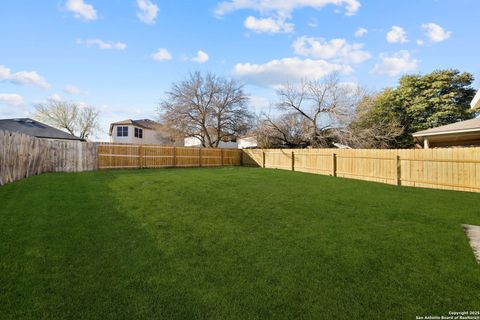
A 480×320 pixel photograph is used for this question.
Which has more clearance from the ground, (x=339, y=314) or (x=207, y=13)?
(x=207, y=13)

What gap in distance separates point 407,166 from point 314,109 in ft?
35.8

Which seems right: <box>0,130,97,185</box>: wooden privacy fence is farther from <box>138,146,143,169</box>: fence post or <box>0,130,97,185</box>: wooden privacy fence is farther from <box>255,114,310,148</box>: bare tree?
<box>255,114,310,148</box>: bare tree

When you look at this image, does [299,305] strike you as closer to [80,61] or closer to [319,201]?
[319,201]

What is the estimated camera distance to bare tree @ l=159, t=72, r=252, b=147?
24.7 m

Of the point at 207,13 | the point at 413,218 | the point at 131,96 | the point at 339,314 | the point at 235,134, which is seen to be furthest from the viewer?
the point at 235,134

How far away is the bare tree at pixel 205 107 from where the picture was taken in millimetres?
24688

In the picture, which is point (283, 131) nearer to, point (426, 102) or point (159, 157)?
point (159, 157)

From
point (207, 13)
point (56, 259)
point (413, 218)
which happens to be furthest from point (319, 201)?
Answer: point (207, 13)

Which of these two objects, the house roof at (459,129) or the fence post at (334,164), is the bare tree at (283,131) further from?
the house roof at (459,129)

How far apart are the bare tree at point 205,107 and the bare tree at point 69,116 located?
19573 mm

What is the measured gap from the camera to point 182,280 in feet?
8.24

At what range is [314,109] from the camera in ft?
64.1

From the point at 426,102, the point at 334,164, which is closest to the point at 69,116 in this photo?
the point at 334,164

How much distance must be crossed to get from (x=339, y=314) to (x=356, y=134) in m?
18.0
